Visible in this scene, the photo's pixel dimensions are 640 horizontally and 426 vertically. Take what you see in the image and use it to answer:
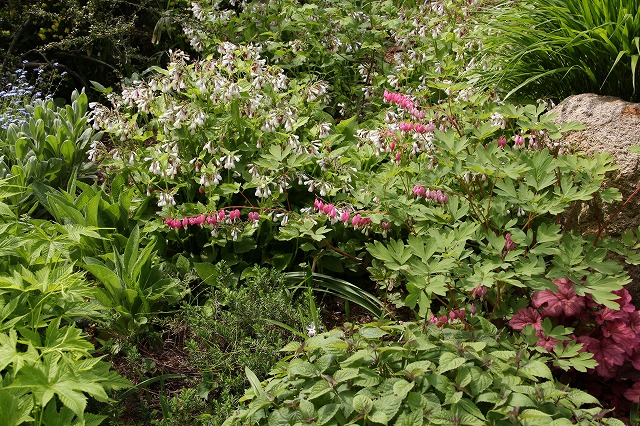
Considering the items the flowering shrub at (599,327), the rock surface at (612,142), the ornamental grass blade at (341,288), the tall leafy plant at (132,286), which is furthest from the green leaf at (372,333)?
the rock surface at (612,142)

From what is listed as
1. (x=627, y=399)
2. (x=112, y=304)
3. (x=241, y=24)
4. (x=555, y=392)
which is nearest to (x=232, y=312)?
(x=112, y=304)

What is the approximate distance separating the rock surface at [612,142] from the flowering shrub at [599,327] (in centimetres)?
58

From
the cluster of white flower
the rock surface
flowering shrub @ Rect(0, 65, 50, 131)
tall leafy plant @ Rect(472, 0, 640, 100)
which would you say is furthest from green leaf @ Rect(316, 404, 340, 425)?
flowering shrub @ Rect(0, 65, 50, 131)

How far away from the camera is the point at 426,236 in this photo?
3.58 m

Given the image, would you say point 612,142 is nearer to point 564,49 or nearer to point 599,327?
point 564,49

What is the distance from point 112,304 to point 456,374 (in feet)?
5.77

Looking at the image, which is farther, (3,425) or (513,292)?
(513,292)

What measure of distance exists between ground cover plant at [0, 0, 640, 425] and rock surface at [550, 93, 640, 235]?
0.09m

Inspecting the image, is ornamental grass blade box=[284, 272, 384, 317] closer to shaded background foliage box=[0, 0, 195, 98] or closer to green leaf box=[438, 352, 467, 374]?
green leaf box=[438, 352, 467, 374]

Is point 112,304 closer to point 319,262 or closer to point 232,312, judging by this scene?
point 232,312

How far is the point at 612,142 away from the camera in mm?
3607

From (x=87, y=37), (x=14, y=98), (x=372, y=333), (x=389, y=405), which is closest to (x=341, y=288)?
(x=372, y=333)

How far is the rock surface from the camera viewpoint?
11.7 ft

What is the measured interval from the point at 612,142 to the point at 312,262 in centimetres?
170
